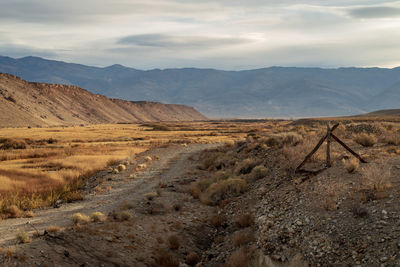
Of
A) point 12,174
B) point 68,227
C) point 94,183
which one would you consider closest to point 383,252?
point 68,227

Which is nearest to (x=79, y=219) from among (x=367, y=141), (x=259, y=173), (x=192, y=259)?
(x=192, y=259)

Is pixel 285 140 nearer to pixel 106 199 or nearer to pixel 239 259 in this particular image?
pixel 106 199

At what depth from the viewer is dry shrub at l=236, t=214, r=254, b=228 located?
1245 centimetres

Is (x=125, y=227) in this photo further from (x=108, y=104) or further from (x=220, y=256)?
(x=108, y=104)

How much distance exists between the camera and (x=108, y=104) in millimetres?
190375

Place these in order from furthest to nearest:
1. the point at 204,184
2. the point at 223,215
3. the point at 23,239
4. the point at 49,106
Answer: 1. the point at 49,106
2. the point at 204,184
3. the point at 223,215
4. the point at 23,239

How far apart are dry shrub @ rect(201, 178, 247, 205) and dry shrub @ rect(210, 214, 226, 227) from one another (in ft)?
6.38

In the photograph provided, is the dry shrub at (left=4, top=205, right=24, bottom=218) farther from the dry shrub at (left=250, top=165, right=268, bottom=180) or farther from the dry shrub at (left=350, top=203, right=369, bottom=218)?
the dry shrub at (left=350, top=203, right=369, bottom=218)

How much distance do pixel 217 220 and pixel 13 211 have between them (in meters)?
8.50

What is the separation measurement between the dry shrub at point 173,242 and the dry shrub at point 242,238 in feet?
6.46

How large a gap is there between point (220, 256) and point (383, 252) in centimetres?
485

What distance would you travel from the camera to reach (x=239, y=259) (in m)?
9.74

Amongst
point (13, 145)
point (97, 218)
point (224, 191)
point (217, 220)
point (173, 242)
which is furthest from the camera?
point (13, 145)

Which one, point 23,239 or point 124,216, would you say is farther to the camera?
point 124,216
